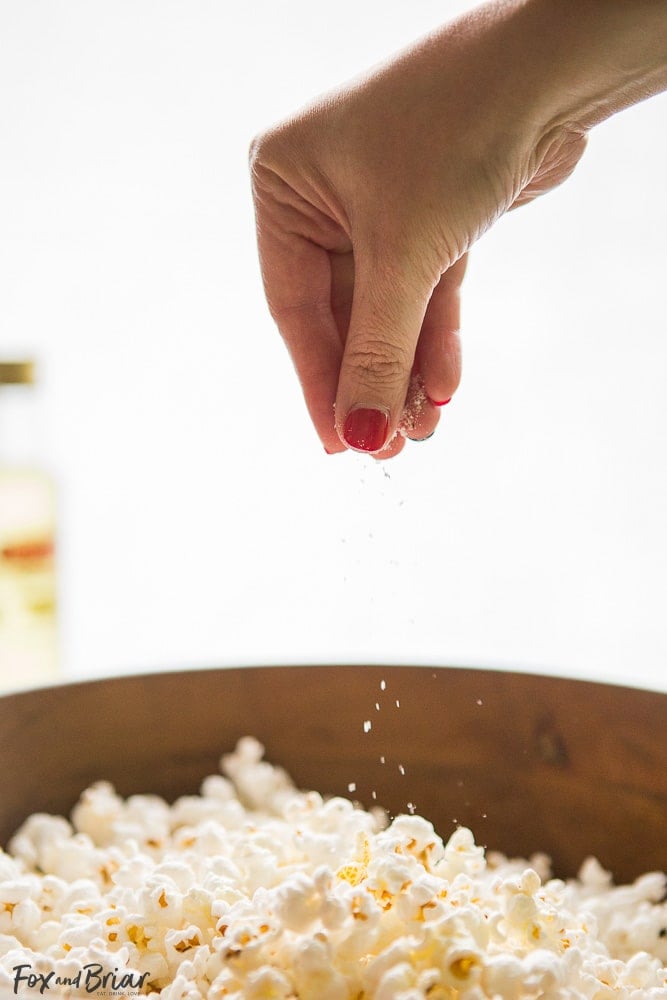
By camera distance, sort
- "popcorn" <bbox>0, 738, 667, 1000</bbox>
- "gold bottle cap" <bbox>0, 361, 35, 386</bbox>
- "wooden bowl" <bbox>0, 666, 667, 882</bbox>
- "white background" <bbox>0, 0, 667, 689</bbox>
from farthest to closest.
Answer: "white background" <bbox>0, 0, 667, 689</bbox> → "gold bottle cap" <bbox>0, 361, 35, 386</bbox> → "wooden bowl" <bbox>0, 666, 667, 882</bbox> → "popcorn" <bbox>0, 738, 667, 1000</bbox>

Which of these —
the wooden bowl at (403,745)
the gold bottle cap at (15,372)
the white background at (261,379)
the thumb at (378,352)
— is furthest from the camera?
the white background at (261,379)

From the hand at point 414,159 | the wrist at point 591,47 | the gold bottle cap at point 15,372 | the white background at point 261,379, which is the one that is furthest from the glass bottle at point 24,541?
the wrist at point 591,47

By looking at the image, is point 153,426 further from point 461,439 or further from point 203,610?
point 461,439

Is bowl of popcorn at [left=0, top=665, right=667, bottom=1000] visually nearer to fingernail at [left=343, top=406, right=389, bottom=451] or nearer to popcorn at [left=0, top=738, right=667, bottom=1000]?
popcorn at [left=0, top=738, right=667, bottom=1000]

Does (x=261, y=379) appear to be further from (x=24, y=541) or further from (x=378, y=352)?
(x=378, y=352)

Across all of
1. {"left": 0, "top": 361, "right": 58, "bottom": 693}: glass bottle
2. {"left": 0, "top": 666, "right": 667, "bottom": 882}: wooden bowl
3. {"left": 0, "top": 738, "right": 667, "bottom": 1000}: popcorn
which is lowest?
{"left": 0, "top": 738, "right": 667, "bottom": 1000}: popcorn

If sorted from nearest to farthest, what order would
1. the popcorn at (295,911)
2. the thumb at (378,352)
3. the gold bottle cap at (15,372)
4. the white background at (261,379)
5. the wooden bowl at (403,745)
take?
1. the popcorn at (295,911)
2. the thumb at (378,352)
3. the wooden bowl at (403,745)
4. the gold bottle cap at (15,372)
5. the white background at (261,379)

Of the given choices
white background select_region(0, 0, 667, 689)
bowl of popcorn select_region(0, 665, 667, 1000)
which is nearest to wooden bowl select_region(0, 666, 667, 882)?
bowl of popcorn select_region(0, 665, 667, 1000)

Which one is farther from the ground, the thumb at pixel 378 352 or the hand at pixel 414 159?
the hand at pixel 414 159

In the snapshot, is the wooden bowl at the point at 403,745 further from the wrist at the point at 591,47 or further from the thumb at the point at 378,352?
the wrist at the point at 591,47
